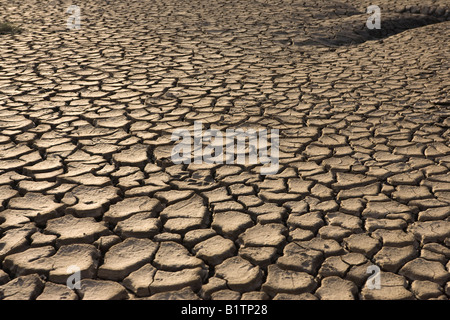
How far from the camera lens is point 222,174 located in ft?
9.52

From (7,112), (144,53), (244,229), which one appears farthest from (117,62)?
(244,229)

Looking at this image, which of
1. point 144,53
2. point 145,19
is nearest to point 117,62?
point 144,53

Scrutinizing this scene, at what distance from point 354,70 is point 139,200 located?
117 inches

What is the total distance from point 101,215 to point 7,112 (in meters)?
1.66

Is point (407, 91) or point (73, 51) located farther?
point (73, 51)

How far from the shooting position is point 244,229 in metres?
2.40

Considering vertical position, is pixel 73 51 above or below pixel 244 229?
above

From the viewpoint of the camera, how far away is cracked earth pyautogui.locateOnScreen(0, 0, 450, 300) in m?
2.10

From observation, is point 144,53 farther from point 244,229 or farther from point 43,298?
point 43,298

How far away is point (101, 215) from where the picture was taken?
8.19ft

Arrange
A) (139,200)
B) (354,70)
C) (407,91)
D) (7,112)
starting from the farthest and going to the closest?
(354,70), (407,91), (7,112), (139,200)

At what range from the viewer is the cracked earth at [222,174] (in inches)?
82.6

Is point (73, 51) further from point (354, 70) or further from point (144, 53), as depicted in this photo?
point (354, 70)
